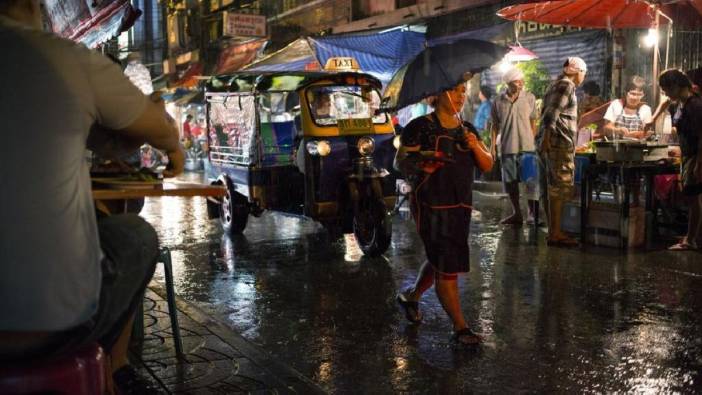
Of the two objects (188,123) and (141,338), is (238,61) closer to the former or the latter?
(188,123)

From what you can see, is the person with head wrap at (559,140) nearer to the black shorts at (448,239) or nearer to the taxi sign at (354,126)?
the taxi sign at (354,126)

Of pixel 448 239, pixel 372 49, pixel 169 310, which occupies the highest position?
pixel 372 49

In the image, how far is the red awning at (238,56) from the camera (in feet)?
82.5

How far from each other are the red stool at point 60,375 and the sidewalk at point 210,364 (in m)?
2.22

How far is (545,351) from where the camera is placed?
5.38 meters

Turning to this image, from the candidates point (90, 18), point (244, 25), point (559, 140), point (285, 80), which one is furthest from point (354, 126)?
point (244, 25)

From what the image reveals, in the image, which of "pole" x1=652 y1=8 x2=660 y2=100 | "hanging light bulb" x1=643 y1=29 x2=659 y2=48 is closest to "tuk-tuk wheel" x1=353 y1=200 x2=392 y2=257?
"pole" x1=652 y1=8 x2=660 y2=100

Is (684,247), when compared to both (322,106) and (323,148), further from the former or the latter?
(322,106)

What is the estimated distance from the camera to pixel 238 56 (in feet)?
87.4

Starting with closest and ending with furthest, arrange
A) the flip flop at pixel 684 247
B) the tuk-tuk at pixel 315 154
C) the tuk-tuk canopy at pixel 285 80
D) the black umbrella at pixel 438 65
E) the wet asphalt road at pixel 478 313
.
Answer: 1. the wet asphalt road at pixel 478 313
2. the black umbrella at pixel 438 65
3. the flip flop at pixel 684 247
4. the tuk-tuk at pixel 315 154
5. the tuk-tuk canopy at pixel 285 80

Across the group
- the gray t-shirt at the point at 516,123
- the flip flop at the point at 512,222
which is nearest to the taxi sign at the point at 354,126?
the gray t-shirt at the point at 516,123

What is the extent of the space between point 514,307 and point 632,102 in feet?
17.1

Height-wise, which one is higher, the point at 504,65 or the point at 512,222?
the point at 504,65

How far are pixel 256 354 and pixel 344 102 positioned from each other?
515 cm
